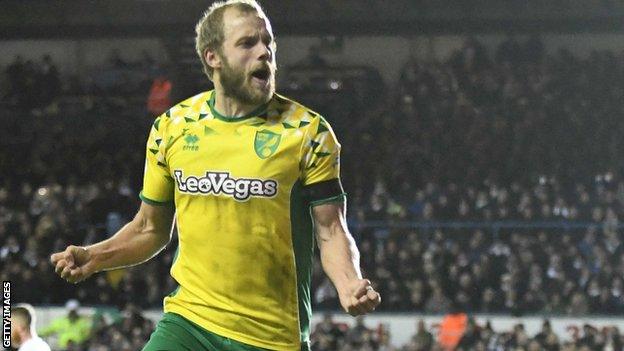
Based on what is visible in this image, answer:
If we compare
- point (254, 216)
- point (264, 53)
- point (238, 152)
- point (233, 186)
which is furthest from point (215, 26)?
point (254, 216)

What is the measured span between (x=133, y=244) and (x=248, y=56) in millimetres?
862

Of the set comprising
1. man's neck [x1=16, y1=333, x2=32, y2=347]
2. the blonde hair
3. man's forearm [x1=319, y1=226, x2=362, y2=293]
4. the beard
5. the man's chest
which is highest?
the blonde hair

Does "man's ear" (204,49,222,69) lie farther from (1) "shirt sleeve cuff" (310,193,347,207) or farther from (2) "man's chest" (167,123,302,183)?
(1) "shirt sleeve cuff" (310,193,347,207)

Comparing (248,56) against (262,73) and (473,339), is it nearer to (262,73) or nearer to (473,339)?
(262,73)

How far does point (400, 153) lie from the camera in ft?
73.7

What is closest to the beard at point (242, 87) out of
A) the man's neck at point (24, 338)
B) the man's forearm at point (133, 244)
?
the man's forearm at point (133, 244)

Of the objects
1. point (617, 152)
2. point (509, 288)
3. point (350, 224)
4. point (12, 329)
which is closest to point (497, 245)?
point (509, 288)

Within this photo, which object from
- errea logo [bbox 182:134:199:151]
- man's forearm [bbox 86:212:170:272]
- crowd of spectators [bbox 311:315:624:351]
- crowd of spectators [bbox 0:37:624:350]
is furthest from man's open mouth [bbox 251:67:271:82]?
crowd of spectators [bbox 0:37:624:350]

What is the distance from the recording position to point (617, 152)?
2209 cm

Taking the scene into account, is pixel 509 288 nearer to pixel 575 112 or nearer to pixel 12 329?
pixel 575 112

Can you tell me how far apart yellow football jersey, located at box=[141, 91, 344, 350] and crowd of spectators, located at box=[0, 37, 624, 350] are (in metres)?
14.1

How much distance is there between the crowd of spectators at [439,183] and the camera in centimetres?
1881

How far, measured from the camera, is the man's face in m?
4.19

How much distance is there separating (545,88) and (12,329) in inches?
658
